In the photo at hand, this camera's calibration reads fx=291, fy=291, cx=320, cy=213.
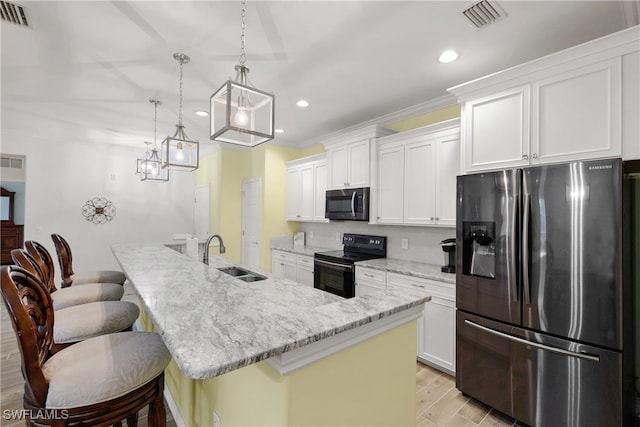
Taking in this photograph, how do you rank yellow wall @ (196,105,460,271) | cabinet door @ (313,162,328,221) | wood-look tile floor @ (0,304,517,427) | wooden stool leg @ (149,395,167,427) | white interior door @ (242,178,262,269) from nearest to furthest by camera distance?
wooden stool leg @ (149,395,167,427) → wood-look tile floor @ (0,304,517,427) → cabinet door @ (313,162,328,221) → yellow wall @ (196,105,460,271) → white interior door @ (242,178,262,269)

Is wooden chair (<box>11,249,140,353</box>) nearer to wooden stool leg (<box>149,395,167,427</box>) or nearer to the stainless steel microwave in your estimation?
wooden stool leg (<box>149,395,167,427</box>)

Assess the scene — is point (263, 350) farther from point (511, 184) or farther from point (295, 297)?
point (511, 184)

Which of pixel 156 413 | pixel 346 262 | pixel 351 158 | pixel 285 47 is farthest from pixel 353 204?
pixel 156 413

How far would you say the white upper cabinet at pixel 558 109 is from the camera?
1732 mm

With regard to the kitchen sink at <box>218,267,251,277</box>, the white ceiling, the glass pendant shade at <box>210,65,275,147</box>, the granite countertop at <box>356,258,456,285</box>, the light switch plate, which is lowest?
the granite countertop at <box>356,258,456,285</box>

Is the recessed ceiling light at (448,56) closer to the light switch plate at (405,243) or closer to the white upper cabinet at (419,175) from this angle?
the white upper cabinet at (419,175)

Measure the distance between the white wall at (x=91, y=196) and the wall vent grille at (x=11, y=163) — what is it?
0.90 metres

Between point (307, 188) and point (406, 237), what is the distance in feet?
6.21

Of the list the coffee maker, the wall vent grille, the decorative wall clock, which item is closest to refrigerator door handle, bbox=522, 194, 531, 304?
the coffee maker

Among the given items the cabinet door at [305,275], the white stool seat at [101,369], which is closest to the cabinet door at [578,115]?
the white stool seat at [101,369]

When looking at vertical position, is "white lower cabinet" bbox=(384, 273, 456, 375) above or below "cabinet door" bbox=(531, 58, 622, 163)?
below

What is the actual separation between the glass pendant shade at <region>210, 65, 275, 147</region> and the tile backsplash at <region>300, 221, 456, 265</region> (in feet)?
7.78

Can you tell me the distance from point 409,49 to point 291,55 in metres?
0.96

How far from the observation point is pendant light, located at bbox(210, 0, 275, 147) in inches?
58.6
